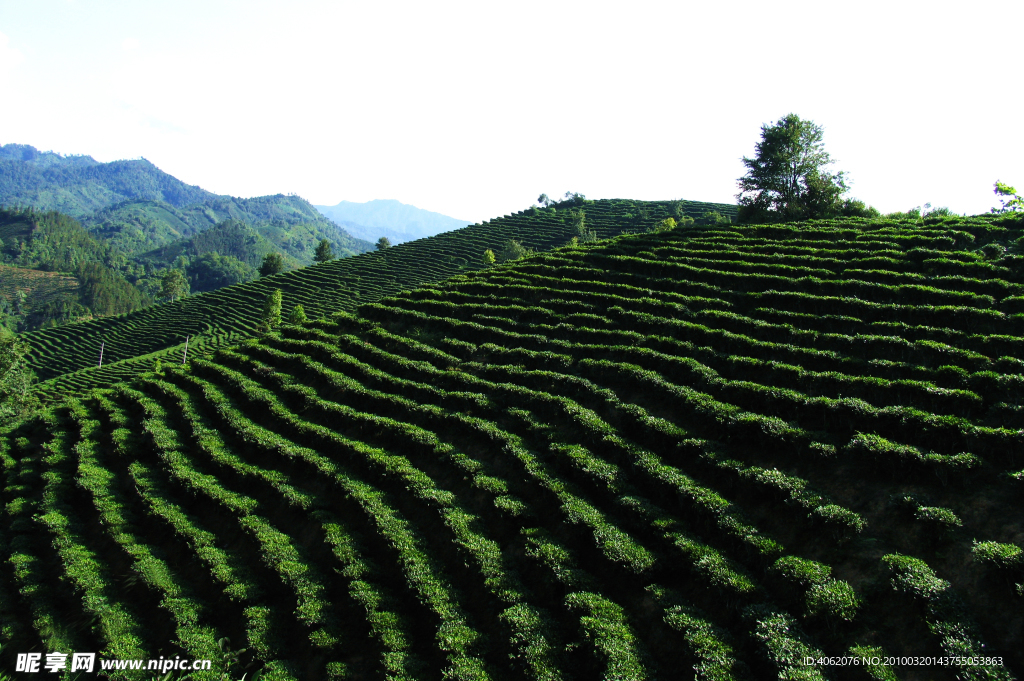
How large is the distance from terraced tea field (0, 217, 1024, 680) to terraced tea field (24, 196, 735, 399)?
137 ft

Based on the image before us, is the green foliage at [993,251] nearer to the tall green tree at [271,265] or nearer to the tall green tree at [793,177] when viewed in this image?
the tall green tree at [793,177]

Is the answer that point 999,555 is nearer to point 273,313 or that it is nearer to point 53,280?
point 273,313

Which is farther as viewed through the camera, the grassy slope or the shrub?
the grassy slope

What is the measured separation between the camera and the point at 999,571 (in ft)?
29.9

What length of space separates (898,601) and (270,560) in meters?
14.3

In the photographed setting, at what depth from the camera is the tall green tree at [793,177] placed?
34938mm

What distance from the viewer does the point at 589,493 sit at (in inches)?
551

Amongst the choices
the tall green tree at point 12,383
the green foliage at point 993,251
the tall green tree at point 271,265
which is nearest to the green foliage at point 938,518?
the green foliage at point 993,251

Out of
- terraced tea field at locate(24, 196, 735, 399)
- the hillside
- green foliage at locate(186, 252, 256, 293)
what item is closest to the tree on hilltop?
terraced tea field at locate(24, 196, 735, 399)

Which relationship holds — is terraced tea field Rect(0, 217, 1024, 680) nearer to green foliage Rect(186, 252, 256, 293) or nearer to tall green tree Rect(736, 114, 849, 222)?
tall green tree Rect(736, 114, 849, 222)

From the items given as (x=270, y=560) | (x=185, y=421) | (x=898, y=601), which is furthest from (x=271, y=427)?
(x=898, y=601)

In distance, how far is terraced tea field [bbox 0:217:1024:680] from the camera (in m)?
9.95

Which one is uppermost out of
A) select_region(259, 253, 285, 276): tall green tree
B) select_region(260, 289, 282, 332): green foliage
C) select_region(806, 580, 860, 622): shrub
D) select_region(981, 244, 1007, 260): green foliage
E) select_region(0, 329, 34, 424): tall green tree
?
select_region(981, 244, 1007, 260): green foliage

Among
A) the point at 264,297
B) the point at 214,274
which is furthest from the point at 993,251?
the point at 214,274
